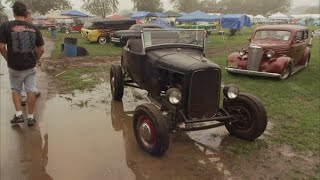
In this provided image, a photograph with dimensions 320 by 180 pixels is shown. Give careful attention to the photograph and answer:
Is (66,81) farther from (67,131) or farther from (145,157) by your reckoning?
(145,157)

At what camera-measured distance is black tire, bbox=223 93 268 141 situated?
5172 mm

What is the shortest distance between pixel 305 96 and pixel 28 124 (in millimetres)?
6577

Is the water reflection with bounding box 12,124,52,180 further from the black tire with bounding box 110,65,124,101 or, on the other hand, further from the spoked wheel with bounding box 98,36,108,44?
the spoked wheel with bounding box 98,36,108,44

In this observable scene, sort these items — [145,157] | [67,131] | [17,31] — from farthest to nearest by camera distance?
[67,131], [17,31], [145,157]

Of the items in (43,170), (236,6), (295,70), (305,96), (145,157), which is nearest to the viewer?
(43,170)

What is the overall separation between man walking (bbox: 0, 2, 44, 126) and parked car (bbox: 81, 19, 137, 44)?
648 inches

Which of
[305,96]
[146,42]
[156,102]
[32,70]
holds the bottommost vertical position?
[305,96]

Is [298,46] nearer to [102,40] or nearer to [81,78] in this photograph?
[81,78]

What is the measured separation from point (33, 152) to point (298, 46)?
9.57 metres

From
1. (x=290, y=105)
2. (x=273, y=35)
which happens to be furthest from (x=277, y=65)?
(x=290, y=105)

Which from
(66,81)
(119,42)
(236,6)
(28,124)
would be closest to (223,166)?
(28,124)

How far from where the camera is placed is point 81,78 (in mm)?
10125

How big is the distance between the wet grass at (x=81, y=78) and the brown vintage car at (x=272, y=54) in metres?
4.33

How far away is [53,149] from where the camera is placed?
500 centimetres
